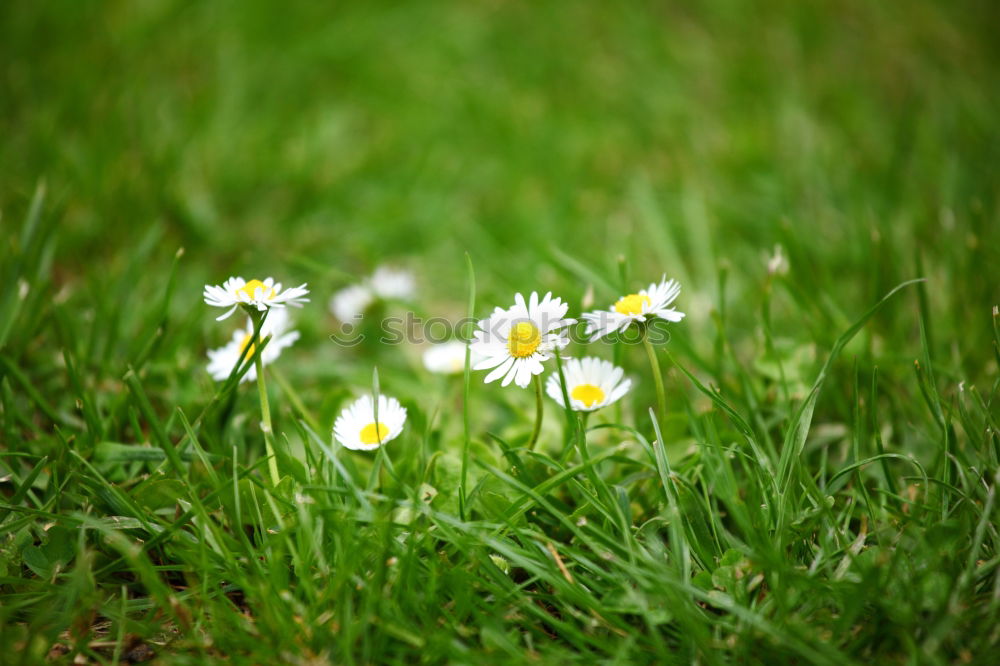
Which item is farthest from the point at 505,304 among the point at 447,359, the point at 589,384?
the point at 589,384

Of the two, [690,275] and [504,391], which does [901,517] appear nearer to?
[504,391]

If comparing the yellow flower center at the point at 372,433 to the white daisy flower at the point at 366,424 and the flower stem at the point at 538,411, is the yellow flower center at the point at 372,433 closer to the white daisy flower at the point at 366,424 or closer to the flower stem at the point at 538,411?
the white daisy flower at the point at 366,424

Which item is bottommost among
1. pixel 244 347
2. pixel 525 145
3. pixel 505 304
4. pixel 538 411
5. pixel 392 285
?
pixel 538 411

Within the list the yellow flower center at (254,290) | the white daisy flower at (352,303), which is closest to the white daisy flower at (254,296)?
the yellow flower center at (254,290)

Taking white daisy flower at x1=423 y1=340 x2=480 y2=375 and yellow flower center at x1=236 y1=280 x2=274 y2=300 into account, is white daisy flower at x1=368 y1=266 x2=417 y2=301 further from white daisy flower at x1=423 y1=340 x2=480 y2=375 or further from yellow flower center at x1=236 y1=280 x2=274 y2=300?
yellow flower center at x1=236 y1=280 x2=274 y2=300

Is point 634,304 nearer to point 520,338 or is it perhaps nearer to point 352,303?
point 520,338

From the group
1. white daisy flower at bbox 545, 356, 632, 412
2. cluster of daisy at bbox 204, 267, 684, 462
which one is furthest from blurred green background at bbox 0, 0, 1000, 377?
white daisy flower at bbox 545, 356, 632, 412
